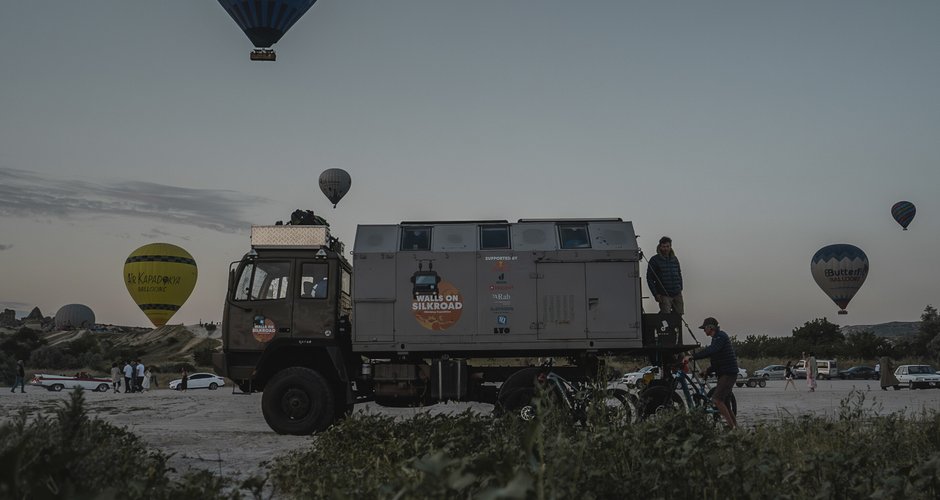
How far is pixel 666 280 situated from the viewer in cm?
1473

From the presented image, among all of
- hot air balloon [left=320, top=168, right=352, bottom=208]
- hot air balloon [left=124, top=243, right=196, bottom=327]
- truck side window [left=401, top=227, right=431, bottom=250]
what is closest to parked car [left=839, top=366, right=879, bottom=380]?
hot air balloon [left=320, top=168, right=352, bottom=208]

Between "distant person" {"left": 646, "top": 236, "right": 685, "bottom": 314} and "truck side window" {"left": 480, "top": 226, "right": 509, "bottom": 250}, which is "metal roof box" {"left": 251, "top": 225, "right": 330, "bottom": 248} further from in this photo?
"distant person" {"left": 646, "top": 236, "right": 685, "bottom": 314}

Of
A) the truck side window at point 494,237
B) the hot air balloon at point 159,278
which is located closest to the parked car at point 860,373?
the hot air balloon at point 159,278

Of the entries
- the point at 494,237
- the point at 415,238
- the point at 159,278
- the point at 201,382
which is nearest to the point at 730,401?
the point at 494,237

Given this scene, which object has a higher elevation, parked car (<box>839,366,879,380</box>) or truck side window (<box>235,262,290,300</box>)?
truck side window (<box>235,262,290,300</box>)

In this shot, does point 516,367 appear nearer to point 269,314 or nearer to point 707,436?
point 269,314

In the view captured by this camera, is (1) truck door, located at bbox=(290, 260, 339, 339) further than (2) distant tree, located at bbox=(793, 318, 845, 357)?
No

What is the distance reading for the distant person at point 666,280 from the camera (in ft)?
48.3

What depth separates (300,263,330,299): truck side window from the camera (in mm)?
15008

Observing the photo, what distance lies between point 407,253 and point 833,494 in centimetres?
967

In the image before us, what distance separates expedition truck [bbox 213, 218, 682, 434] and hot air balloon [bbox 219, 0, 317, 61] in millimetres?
13383

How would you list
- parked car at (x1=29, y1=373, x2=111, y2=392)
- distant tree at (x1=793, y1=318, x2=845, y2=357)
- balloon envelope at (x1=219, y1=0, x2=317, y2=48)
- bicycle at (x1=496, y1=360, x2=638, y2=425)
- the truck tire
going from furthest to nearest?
distant tree at (x1=793, y1=318, x2=845, y2=357) < parked car at (x1=29, y1=373, x2=111, y2=392) < balloon envelope at (x1=219, y1=0, x2=317, y2=48) < the truck tire < bicycle at (x1=496, y1=360, x2=638, y2=425)

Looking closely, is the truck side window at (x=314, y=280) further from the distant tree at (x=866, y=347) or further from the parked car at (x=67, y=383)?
the distant tree at (x=866, y=347)

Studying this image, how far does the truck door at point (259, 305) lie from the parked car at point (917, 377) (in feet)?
117
